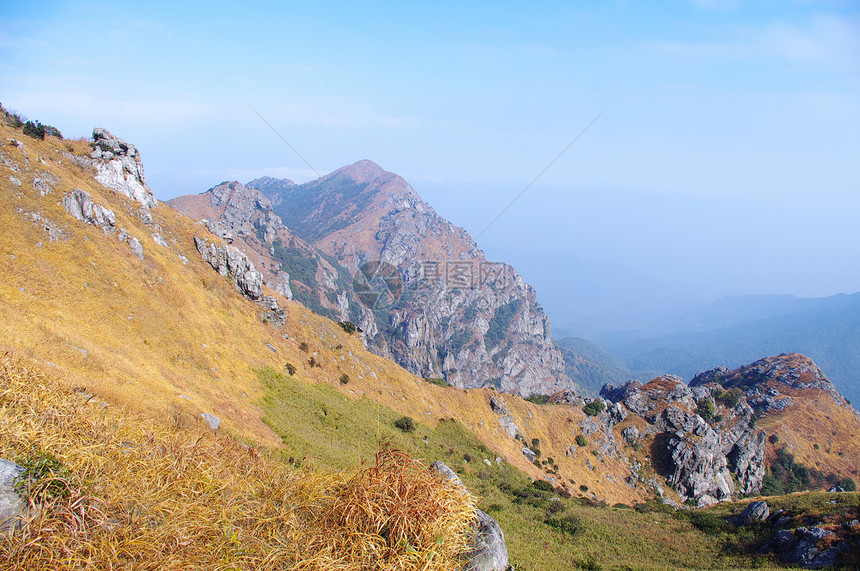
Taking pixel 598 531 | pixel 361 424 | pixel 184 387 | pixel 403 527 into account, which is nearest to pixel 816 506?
pixel 598 531

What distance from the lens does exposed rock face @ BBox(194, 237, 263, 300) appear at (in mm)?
43531

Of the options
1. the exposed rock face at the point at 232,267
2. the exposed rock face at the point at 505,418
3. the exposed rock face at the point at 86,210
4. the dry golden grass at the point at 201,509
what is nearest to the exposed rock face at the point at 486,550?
the dry golden grass at the point at 201,509

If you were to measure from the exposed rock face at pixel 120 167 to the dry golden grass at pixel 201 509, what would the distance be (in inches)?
1773

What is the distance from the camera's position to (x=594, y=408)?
212 feet

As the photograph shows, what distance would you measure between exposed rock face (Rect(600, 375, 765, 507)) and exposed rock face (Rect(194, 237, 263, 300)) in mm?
56109

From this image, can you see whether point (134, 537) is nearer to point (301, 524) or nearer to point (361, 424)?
point (301, 524)

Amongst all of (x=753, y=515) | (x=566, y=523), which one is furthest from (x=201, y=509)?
(x=753, y=515)

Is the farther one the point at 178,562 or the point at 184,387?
the point at 184,387

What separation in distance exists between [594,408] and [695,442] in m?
14.6

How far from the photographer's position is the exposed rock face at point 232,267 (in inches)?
1714

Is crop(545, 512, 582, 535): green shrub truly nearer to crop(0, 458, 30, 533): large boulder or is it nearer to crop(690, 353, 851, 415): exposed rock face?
crop(0, 458, 30, 533): large boulder

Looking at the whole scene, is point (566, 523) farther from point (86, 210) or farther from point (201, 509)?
point (86, 210)

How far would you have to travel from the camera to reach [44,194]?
29969mm

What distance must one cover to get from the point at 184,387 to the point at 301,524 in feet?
65.1
